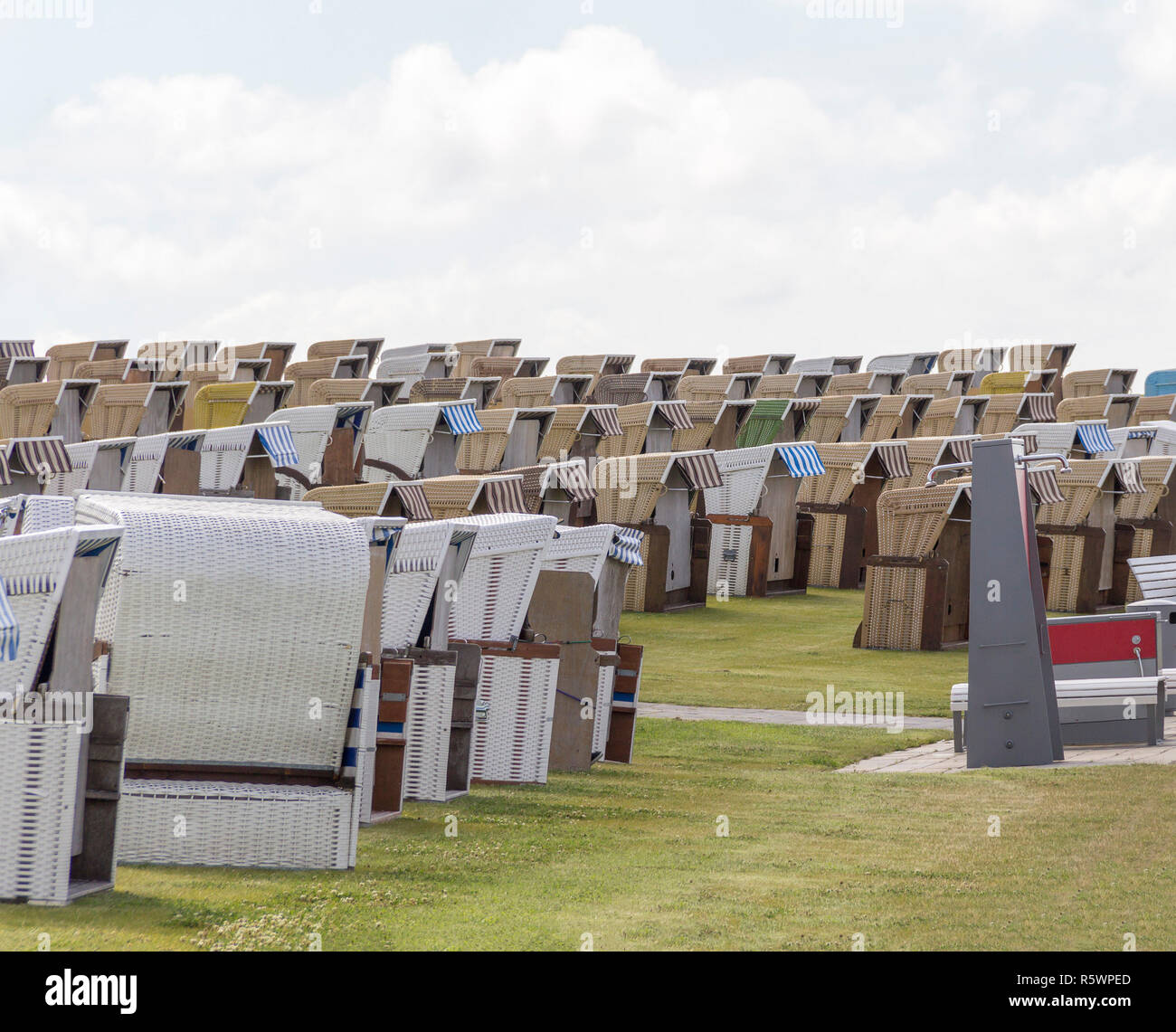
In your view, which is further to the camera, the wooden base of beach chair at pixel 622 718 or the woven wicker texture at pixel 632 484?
the woven wicker texture at pixel 632 484

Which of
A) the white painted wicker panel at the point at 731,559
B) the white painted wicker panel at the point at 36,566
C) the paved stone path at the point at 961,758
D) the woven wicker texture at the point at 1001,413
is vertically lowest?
the paved stone path at the point at 961,758

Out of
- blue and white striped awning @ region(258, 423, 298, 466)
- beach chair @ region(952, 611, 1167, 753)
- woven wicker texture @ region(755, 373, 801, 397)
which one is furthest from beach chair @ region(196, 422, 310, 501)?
woven wicker texture @ region(755, 373, 801, 397)

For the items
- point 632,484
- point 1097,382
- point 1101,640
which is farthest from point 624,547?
point 1097,382

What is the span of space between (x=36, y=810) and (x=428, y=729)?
3.44 meters

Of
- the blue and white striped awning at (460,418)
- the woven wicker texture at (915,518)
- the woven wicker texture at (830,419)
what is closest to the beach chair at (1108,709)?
the woven wicker texture at (915,518)

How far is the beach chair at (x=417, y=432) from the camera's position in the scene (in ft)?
88.0

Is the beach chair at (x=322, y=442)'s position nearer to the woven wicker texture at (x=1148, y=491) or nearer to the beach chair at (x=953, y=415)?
the woven wicker texture at (x=1148, y=491)

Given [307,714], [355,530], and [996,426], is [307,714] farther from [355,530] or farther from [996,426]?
[996,426]

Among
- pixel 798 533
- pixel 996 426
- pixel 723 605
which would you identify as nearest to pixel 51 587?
pixel 723 605

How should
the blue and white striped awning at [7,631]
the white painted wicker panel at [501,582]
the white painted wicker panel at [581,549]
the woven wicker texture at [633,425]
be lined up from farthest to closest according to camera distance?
the woven wicker texture at [633,425], the white painted wicker panel at [581,549], the white painted wicker panel at [501,582], the blue and white striped awning at [7,631]

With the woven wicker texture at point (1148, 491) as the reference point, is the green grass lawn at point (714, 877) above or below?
below

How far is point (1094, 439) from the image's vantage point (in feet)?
96.0

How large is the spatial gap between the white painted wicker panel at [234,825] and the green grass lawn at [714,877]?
144 mm
